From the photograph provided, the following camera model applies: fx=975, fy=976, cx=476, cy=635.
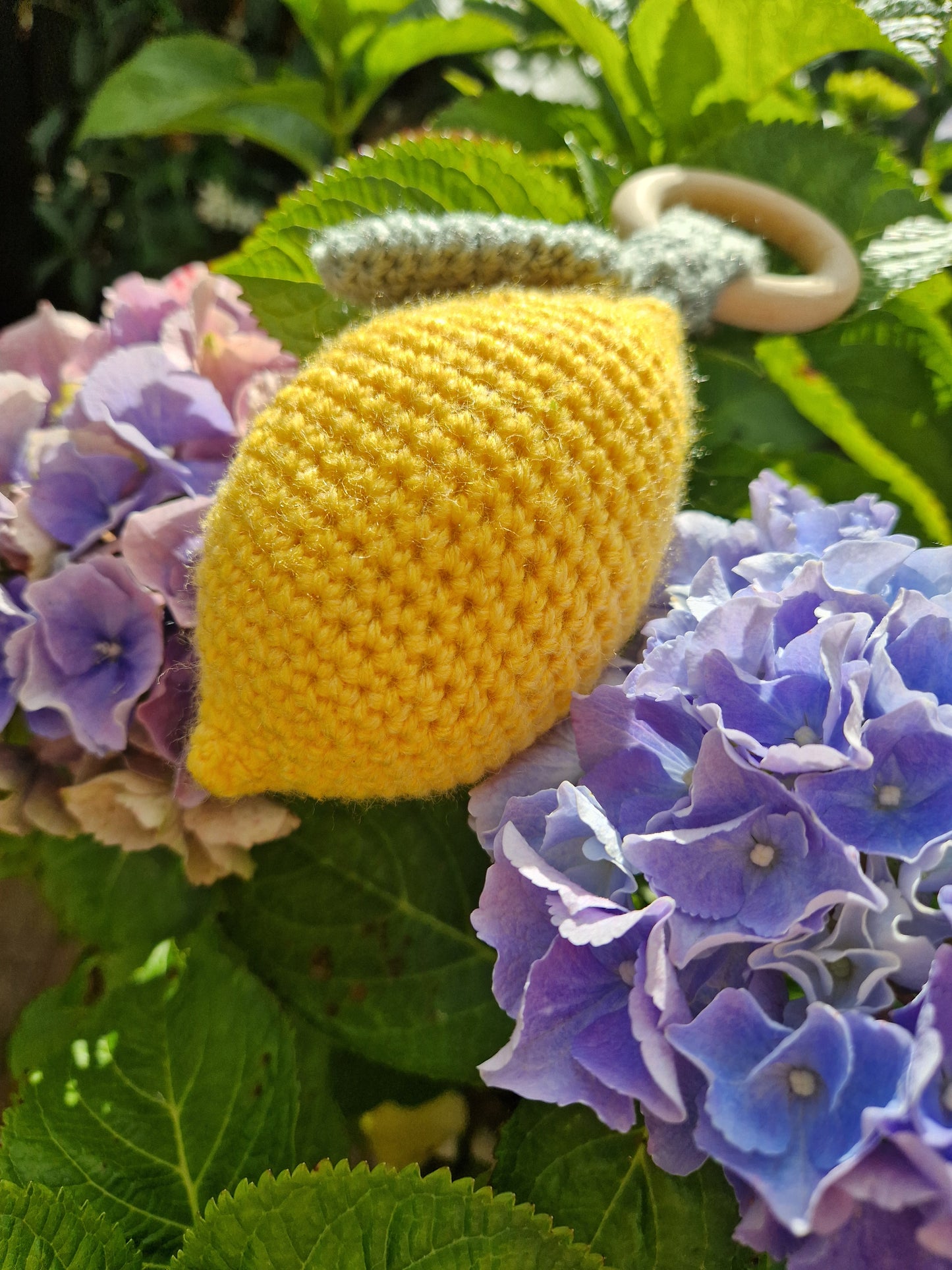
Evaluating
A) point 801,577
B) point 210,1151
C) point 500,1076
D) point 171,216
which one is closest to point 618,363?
point 801,577

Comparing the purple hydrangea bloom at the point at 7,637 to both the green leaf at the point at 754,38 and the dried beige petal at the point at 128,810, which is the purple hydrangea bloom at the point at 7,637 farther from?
Result: the green leaf at the point at 754,38

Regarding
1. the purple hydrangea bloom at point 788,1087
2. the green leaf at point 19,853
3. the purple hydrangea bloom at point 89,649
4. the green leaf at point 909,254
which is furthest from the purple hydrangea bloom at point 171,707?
the green leaf at point 909,254

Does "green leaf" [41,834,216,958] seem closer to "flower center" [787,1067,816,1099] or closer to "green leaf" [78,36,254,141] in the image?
"flower center" [787,1067,816,1099]

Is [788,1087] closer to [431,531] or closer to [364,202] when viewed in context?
[431,531]

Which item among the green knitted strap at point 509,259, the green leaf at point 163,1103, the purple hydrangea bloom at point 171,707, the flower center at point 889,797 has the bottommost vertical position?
the green leaf at point 163,1103

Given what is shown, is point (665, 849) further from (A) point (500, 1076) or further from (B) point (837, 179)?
(B) point (837, 179)

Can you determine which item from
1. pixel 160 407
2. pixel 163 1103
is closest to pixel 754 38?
pixel 160 407
